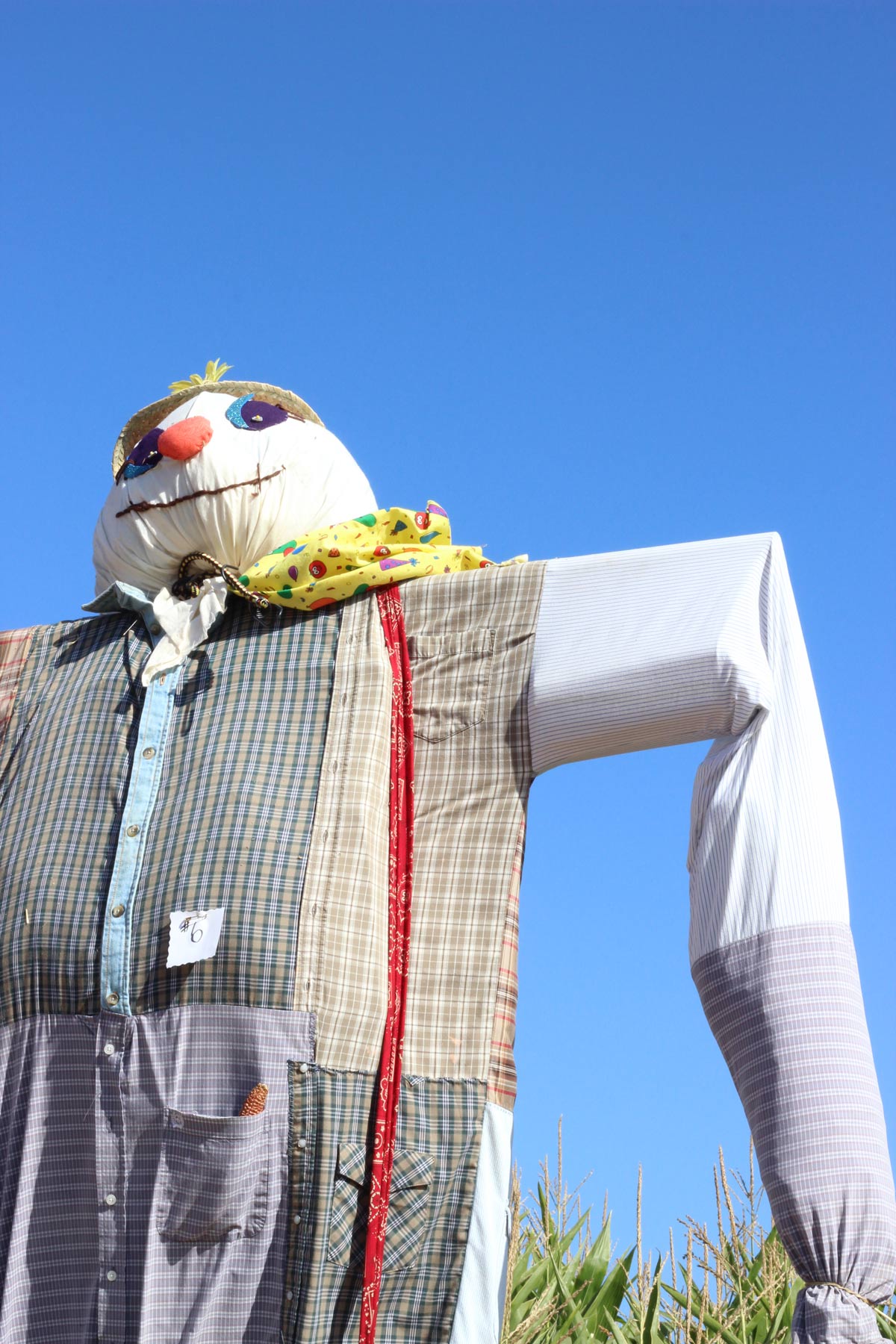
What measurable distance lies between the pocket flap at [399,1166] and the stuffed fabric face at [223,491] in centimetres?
101

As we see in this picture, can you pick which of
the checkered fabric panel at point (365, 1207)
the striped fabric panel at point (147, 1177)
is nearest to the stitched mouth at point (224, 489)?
the striped fabric panel at point (147, 1177)

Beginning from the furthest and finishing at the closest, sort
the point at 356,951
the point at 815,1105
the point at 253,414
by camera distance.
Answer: the point at 253,414 < the point at 356,951 < the point at 815,1105

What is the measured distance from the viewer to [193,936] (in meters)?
2.09

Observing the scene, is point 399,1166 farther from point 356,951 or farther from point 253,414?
point 253,414

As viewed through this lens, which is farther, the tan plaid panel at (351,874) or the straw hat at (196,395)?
the straw hat at (196,395)

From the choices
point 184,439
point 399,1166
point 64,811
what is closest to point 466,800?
point 399,1166

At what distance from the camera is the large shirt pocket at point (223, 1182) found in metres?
1.97

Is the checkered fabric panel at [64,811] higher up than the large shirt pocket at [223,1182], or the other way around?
the checkered fabric panel at [64,811]

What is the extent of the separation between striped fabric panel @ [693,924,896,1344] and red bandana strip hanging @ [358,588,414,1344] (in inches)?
16.4

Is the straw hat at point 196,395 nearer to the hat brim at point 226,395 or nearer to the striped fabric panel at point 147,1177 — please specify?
the hat brim at point 226,395

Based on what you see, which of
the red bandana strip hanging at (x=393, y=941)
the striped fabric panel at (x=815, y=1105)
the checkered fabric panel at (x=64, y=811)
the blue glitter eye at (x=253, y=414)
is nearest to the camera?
the striped fabric panel at (x=815, y=1105)

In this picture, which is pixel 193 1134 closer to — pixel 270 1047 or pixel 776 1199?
pixel 270 1047

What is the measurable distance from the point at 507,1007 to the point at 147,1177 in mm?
541

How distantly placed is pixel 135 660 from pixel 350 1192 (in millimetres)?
939
